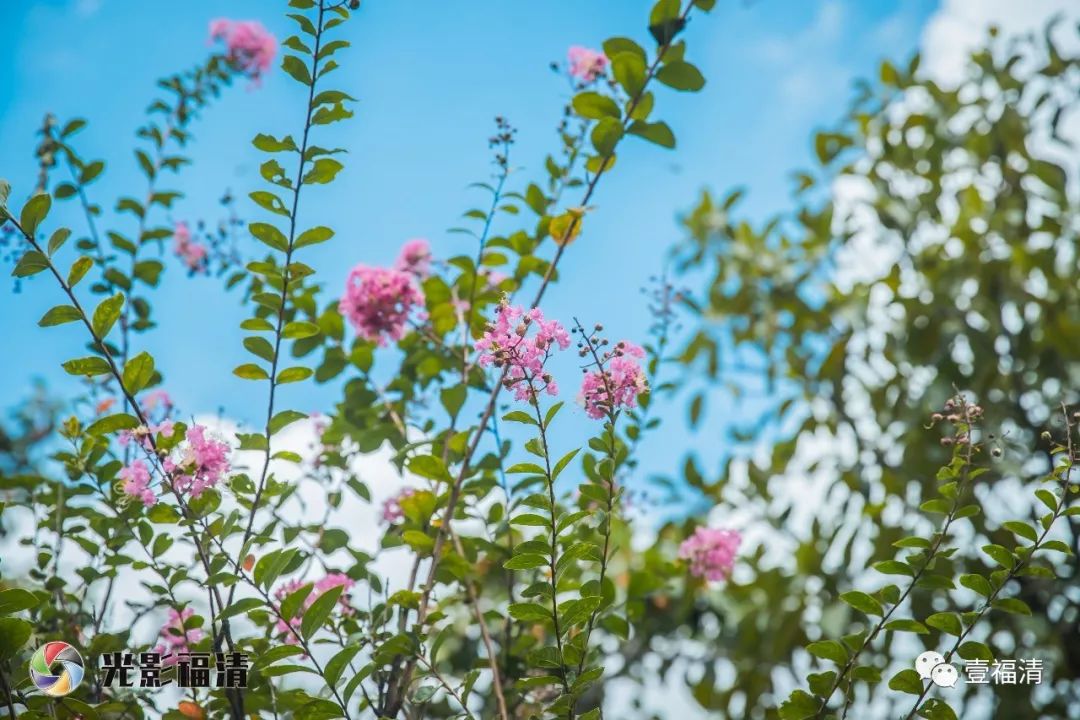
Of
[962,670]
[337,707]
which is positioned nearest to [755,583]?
[962,670]

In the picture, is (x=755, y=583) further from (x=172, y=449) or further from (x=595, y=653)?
(x=172, y=449)

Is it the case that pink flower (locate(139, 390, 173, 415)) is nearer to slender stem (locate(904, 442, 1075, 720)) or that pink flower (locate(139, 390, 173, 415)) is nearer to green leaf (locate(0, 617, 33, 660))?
green leaf (locate(0, 617, 33, 660))

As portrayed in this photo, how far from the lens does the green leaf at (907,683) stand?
1220mm

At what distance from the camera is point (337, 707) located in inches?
44.4

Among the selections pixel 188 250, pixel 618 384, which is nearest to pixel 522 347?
pixel 618 384

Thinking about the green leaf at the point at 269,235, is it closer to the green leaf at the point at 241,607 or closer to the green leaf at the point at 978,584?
the green leaf at the point at 241,607

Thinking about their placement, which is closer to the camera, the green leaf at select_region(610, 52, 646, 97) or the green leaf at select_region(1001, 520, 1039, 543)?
the green leaf at select_region(1001, 520, 1039, 543)

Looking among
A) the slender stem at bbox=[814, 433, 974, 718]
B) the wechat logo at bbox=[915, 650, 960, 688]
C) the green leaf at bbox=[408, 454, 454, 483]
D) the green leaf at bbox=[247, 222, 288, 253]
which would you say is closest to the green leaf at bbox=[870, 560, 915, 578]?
the slender stem at bbox=[814, 433, 974, 718]

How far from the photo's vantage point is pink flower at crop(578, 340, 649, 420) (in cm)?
118

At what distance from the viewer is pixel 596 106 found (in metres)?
1.58

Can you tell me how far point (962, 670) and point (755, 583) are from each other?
131 centimetres

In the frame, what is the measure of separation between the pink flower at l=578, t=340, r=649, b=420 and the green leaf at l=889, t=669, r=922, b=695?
0.53 meters

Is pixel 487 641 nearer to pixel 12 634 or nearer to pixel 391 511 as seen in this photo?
pixel 391 511

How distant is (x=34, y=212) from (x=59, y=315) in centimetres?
15
